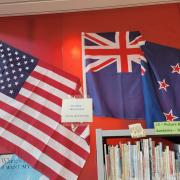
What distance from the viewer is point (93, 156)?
2520mm

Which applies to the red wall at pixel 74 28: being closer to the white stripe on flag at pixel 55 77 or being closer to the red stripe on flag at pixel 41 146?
the white stripe on flag at pixel 55 77

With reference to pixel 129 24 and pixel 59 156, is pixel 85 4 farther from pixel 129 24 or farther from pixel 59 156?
pixel 59 156

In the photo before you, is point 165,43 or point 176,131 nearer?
point 176,131

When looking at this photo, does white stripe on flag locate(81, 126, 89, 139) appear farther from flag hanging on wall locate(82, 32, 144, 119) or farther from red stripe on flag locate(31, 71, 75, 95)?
red stripe on flag locate(31, 71, 75, 95)

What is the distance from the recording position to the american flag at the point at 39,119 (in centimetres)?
248

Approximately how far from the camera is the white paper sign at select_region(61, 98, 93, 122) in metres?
2.30

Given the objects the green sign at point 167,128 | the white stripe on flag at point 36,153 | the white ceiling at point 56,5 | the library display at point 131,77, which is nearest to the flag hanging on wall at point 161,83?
the library display at point 131,77

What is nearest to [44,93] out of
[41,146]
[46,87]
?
[46,87]

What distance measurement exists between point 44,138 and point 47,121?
13cm

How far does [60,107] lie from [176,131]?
101 cm

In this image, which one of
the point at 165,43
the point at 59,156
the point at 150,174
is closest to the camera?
the point at 150,174

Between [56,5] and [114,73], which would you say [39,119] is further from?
[56,5]

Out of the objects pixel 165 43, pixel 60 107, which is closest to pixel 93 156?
pixel 60 107

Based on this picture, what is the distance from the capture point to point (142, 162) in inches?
73.0
